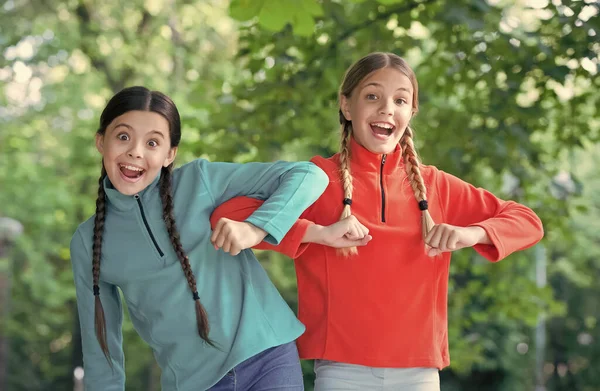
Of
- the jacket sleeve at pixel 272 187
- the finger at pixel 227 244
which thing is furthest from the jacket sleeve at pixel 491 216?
the finger at pixel 227 244

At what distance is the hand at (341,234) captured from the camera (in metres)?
2.18

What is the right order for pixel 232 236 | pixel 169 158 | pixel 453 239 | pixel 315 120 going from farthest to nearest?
pixel 315 120 → pixel 169 158 → pixel 453 239 → pixel 232 236

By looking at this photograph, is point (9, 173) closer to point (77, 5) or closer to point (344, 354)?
point (77, 5)

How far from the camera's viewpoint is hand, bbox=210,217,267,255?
79.9 inches

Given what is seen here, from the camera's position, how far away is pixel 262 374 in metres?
2.24

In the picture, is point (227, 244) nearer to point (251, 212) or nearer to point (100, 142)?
point (251, 212)

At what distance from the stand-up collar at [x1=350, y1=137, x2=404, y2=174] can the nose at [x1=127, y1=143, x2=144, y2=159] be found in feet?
2.06

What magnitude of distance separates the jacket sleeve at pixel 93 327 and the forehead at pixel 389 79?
98cm

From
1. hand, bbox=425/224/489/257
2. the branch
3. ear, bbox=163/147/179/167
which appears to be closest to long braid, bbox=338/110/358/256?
hand, bbox=425/224/489/257

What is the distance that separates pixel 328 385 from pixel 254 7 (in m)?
1.94

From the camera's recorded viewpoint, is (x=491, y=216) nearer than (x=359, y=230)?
No

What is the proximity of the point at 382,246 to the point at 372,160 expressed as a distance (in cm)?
27

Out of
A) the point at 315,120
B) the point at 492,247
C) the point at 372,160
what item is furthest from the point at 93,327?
the point at 315,120

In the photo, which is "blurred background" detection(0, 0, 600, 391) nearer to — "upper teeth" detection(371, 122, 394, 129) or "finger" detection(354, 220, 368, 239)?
"upper teeth" detection(371, 122, 394, 129)
